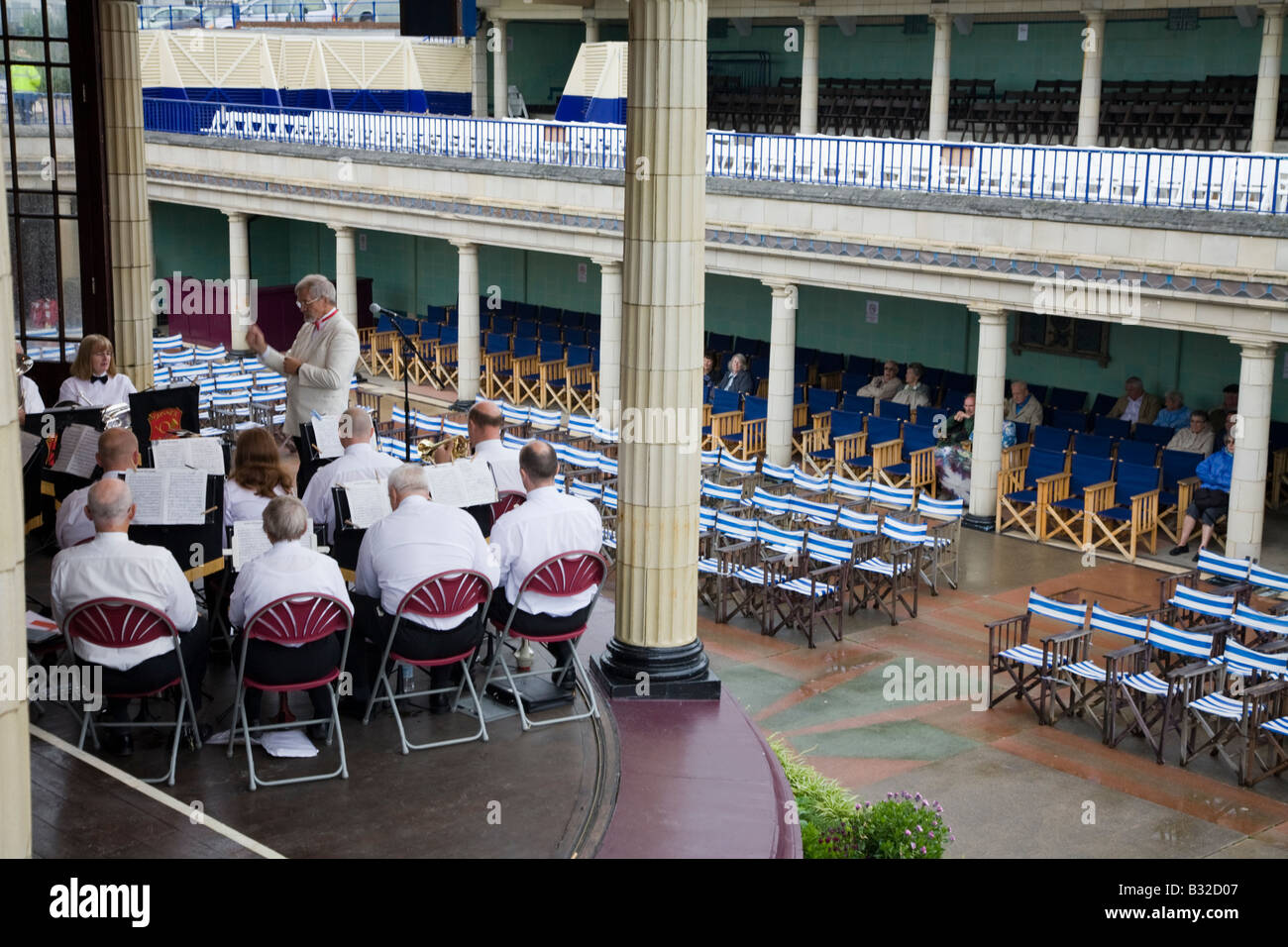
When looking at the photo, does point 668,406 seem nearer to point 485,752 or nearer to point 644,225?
point 644,225

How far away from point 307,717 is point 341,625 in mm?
900

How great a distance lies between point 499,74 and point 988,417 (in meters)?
17.7

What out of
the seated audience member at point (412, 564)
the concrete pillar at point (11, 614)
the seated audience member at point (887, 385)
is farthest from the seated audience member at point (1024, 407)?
the concrete pillar at point (11, 614)

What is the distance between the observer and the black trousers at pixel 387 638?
7.91 m

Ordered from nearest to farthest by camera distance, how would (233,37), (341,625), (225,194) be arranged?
1. (341,625)
2. (225,194)
3. (233,37)

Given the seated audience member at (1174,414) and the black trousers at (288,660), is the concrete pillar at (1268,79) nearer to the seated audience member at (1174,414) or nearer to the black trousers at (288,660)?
the seated audience member at (1174,414)

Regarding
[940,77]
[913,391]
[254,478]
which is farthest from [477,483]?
[940,77]

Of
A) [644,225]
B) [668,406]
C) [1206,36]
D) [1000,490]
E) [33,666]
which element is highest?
[1206,36]

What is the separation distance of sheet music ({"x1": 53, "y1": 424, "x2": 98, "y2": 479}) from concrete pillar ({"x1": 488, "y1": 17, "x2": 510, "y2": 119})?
77.2 ft

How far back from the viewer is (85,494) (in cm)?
865

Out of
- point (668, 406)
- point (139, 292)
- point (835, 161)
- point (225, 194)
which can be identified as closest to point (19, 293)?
point (139, 292)

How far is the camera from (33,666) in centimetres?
812

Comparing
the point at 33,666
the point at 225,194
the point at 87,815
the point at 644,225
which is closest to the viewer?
the point at 87,815

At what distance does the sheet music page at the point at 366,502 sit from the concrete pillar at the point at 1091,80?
16446mm
